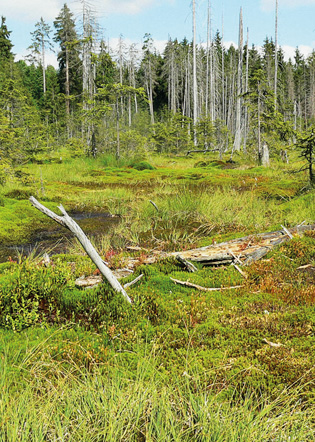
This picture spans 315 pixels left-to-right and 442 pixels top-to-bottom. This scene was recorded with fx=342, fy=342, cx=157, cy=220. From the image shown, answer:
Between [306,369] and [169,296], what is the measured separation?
5.63ft

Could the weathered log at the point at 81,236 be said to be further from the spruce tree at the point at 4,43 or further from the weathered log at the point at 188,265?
the spruce tree at the point at 4,43

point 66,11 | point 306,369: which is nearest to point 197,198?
point 306,369

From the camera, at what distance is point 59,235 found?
8.45m

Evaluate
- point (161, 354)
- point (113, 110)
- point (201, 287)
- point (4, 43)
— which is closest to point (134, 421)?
point (161, 354)

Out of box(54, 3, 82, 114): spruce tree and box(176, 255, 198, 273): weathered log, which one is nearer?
box(176, 255, 198, 273): weathered log

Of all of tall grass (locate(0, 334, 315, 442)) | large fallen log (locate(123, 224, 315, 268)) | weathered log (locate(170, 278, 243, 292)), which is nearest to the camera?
tall grass (locate(0, 334, 315, 442))

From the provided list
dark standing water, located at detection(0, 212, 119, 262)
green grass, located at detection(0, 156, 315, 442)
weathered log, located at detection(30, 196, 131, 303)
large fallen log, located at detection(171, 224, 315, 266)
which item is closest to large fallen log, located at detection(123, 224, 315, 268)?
large fallen log, located at detection(171, 224, 315, 266)

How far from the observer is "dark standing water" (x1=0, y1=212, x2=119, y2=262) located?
7172 mm

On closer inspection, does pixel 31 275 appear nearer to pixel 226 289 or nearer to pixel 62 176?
pixel 226 289

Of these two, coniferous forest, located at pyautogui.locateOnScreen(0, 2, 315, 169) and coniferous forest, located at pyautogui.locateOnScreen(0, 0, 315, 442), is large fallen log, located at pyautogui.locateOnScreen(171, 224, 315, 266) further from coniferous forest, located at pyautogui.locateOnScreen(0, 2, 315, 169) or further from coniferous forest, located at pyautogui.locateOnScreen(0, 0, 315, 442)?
coniferous forest, located at pyautogui.locateOnScreen(0, 2, 315, 169)

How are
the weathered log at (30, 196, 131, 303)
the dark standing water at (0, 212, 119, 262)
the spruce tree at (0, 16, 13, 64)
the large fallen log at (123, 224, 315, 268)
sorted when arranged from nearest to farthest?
1. the weathered log at (30, 196, 131, 303)
2. the large fallen log at (123, 224, 315, 268)
3. the dark standing water at (0, 212, 119, 262)
4. the spruce tree at (0, 16, 13, 64)

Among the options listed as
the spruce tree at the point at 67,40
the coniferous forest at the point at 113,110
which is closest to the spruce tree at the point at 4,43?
the coniferous forest at the point at 113,110

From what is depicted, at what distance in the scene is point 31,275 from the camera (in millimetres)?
3881

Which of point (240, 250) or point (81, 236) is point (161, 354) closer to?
point (81, 236)
